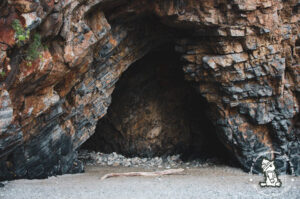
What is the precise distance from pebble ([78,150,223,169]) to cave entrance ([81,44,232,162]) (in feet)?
1.95

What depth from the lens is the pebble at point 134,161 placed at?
1414 cm

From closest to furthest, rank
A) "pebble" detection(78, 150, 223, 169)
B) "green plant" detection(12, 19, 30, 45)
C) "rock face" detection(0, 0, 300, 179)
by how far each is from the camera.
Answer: "green plant" detection(12, 19, 30, 45)
"rock face" detection(0, 0, 300, 179)
"pebble" detection(78, 150, 223, 169)

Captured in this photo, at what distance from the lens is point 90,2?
29.5ft

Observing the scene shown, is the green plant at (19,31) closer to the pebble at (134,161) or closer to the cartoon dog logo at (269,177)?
the cartoon dog logo at (269,177)

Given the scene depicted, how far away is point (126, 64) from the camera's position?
12820 mm

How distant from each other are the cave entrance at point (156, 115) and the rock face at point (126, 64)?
2.35 metres

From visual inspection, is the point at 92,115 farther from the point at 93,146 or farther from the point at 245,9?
the point at 245,9

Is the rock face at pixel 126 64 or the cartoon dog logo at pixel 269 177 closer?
the rock face at pixel 126 64

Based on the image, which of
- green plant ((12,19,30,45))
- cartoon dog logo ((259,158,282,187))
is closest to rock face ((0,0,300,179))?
green plant ((12,19,30,45))

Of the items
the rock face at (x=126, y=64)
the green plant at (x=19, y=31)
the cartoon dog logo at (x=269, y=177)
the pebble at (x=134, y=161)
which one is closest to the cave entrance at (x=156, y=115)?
the pebble at (x=134, y=161)

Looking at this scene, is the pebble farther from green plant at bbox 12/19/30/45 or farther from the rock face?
green plant at bbox 12/19/30/45

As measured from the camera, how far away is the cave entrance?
15586mm

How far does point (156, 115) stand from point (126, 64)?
4.28 m

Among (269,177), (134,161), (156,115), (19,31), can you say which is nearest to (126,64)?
(156,115)
